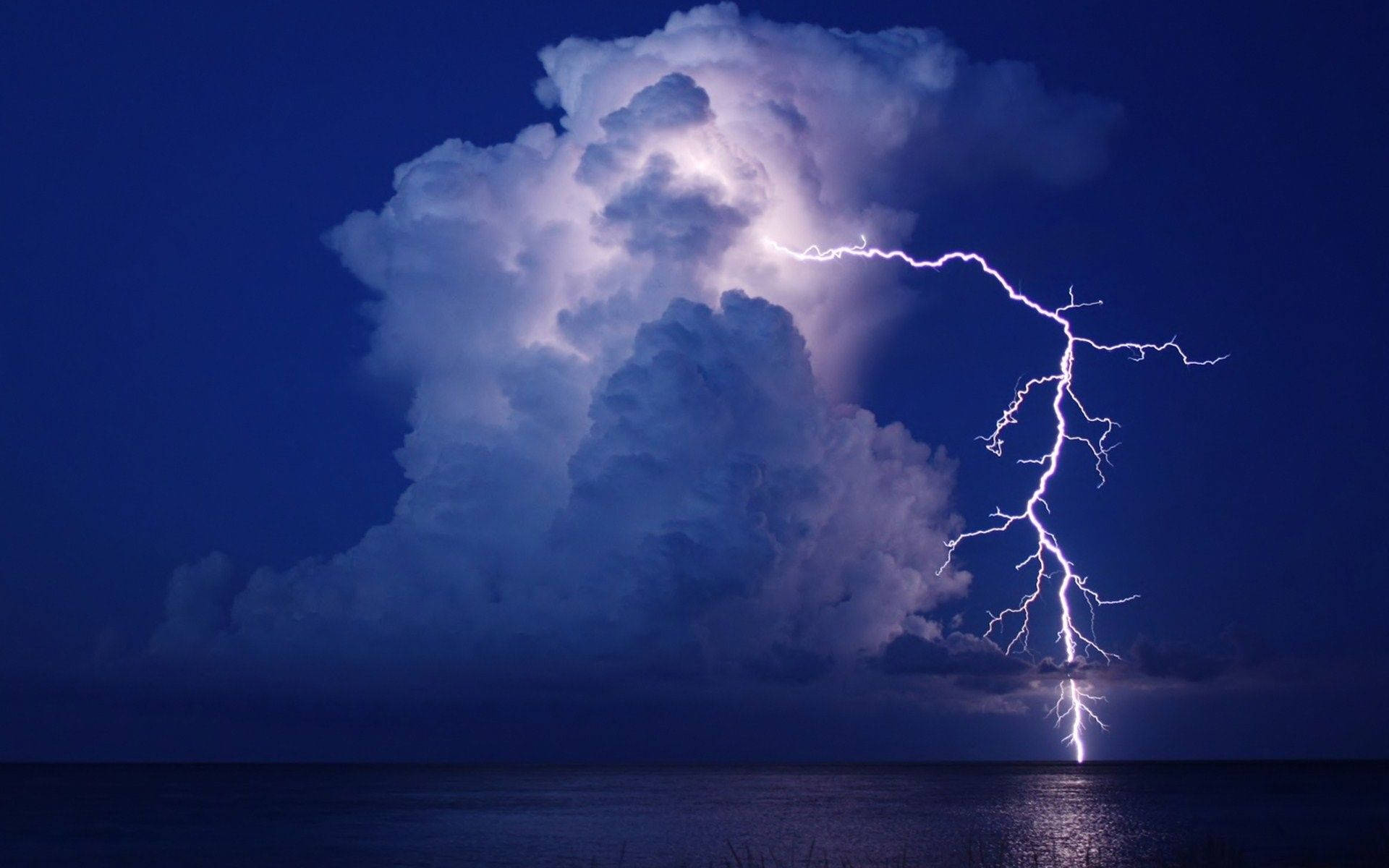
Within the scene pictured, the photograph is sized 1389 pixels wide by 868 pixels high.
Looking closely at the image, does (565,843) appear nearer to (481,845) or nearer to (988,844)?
(481,845)

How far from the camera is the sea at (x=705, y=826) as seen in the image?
165ft

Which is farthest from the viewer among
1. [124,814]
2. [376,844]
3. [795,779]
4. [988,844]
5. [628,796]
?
[795,779]

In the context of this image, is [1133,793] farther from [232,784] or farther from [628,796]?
[232,784]

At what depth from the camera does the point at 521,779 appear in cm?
18662

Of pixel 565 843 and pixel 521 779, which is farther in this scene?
pixel 521 779

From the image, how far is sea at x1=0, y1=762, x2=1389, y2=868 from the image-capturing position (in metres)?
50.3

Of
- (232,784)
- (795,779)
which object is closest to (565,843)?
(232,784)

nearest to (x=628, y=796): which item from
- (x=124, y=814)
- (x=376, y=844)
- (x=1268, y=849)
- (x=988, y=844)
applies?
(x=124, y=814)

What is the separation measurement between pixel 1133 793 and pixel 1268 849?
7031 cm

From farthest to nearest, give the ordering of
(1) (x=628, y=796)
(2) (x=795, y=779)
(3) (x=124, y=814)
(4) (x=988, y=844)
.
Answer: (2) (x=795, y=779), (1) (x=628, y=796), (3) (x=124, y=814), (4) (x=988, y=844)

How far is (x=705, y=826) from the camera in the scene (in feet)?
228

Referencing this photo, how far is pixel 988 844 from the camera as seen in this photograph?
183 feet

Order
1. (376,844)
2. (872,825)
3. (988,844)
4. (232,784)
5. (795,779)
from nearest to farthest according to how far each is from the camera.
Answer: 1. (988,844)
2. (376,844)
3. (872,825)
4. (232,784)
5. (795,779)

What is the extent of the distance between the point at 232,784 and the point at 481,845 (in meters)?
112
